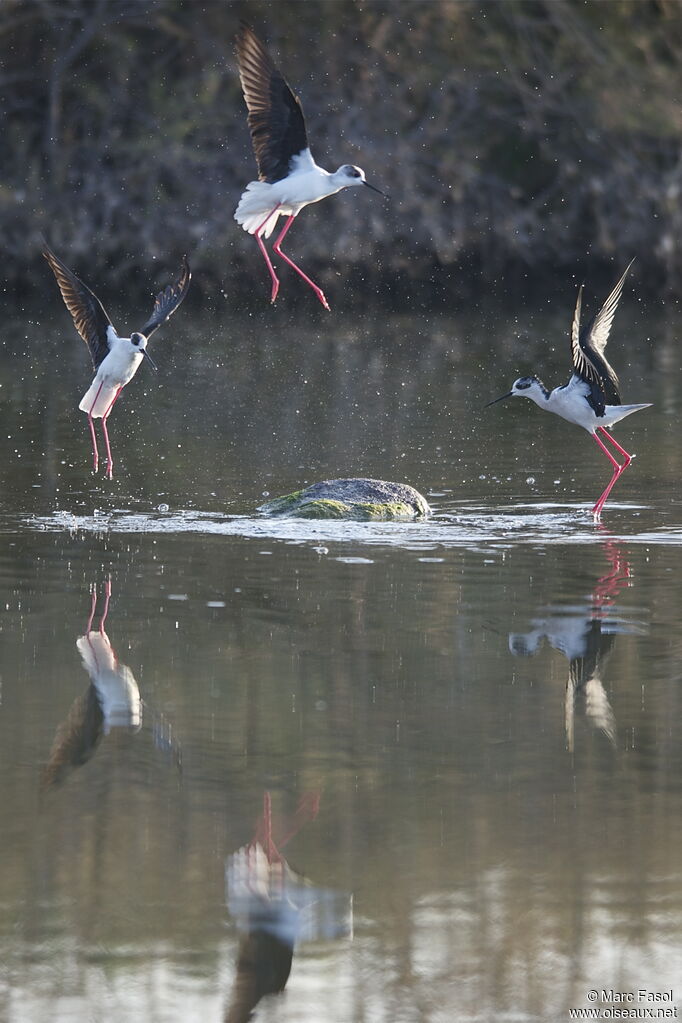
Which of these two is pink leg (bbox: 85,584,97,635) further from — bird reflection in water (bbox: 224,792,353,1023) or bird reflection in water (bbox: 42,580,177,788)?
bird reflection in water (bbox: 224,792,353,1023)

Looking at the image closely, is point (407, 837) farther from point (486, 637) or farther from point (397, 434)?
point (397, 434)

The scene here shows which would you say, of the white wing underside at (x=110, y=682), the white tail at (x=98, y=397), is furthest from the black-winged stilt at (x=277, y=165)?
the white wing underside at (x=110, y=682)

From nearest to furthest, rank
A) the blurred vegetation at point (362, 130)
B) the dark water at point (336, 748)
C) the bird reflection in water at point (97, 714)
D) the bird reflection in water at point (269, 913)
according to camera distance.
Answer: the bird reflection in water at point (269, 913), the dark water at point (336, 748), the bird reflection in water at point (97, 714), the blurred vegetation at point (362, 130)

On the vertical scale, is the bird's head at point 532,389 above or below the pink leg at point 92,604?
above

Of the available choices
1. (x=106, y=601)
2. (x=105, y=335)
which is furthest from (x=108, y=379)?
(x=106, y=601)

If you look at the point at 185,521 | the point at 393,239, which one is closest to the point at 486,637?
the point at 185,521

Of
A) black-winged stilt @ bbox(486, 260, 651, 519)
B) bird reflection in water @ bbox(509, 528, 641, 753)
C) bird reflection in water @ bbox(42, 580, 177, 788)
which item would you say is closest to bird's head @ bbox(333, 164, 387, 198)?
black-winged stilt @ bbox(486, 260, 651, 519)

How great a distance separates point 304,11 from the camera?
92.6 ft

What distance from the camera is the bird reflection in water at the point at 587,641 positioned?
6.38 metres

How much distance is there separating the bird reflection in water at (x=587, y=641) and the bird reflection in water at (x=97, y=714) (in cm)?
139

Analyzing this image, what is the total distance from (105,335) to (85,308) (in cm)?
34

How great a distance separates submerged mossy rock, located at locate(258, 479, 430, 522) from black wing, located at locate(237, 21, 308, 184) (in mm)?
2108

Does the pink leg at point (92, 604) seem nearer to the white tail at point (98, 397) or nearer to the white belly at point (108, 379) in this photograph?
the white belly at point (108, 379)

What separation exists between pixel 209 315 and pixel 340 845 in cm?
2120
